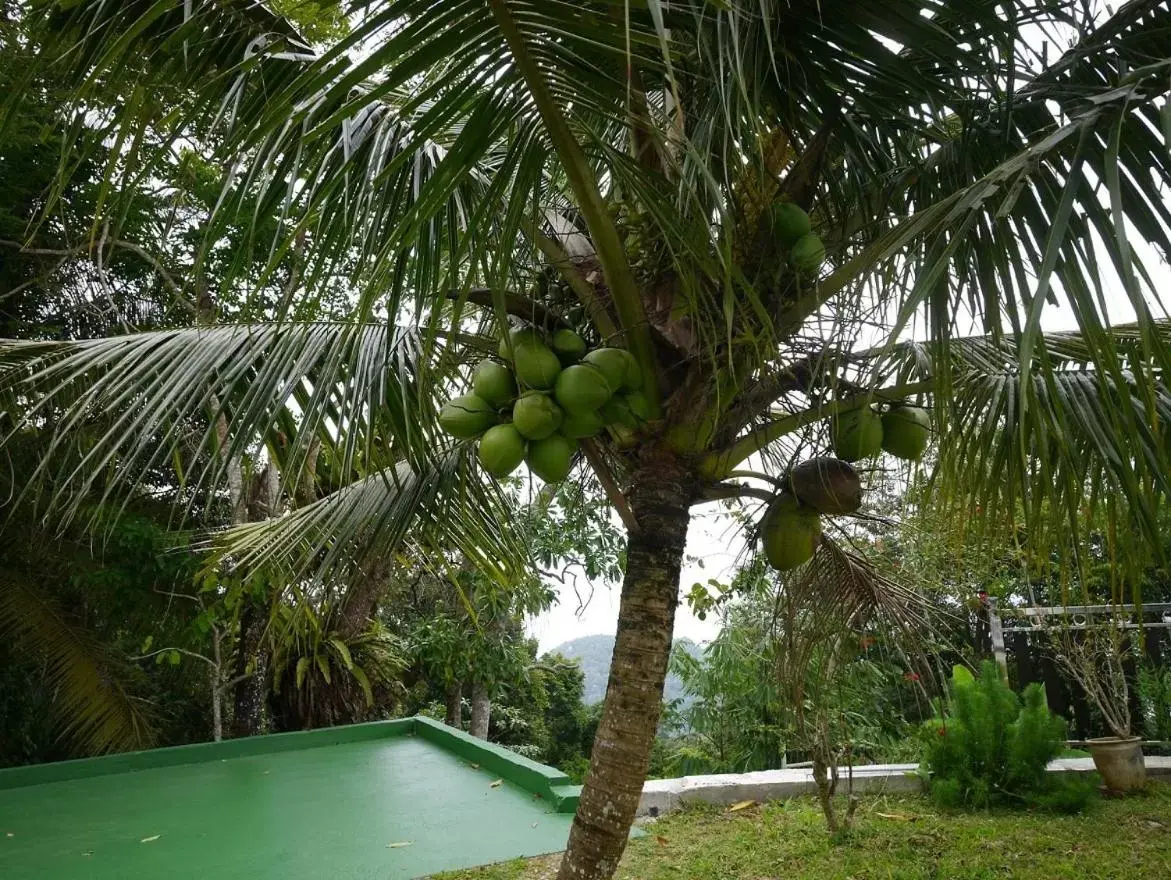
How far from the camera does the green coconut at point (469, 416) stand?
7.13ft

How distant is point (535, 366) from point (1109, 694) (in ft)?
21.6

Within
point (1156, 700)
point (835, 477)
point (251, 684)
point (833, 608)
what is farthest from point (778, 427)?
point (251, 684)

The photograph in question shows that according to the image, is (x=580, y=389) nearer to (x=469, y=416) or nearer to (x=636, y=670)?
(x=469, y=416)

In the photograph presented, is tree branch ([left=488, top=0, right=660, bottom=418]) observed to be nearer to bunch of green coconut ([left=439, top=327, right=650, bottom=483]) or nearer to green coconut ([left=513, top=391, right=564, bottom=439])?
bunch of green coconut ([left=439, top=327, right=650, bottom=483])

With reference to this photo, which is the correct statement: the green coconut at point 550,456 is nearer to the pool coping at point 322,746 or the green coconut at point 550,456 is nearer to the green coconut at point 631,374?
the green coconut at point 631,374

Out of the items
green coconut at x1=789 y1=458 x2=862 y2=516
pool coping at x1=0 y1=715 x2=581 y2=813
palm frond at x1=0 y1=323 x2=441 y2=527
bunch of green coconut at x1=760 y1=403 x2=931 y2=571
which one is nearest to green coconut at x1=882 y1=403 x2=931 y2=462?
bunch of green coconut at x1=760 y1=403 x2=931 y2=571

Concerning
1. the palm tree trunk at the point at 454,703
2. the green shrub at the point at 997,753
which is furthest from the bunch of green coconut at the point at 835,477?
the palm tree trunk at the point at 454,703

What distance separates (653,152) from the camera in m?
2.40

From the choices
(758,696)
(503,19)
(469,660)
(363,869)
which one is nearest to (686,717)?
(758,696)

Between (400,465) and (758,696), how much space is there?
5016mm

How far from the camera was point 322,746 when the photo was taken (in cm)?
738

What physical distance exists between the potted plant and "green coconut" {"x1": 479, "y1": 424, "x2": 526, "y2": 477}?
4777 mm

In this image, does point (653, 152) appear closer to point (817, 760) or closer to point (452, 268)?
point (452, 268)

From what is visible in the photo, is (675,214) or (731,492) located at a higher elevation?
(675,214)
